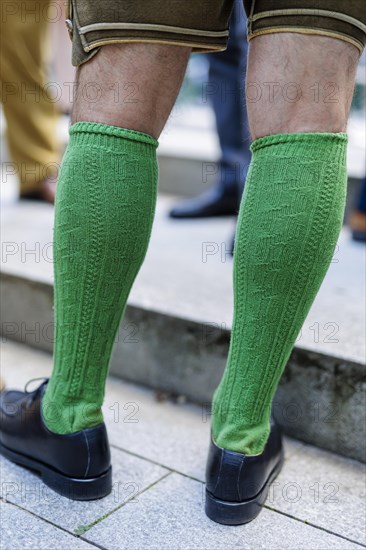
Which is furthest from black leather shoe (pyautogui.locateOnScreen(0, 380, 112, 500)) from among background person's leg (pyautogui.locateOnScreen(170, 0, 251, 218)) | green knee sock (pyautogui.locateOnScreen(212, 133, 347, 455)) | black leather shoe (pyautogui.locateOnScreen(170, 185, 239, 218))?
black leather shoe (pyautogui.locateOnScreen(170, 185, 239, 218))

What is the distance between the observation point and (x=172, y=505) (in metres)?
1.21

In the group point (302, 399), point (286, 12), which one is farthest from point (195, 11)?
point (302, 399)

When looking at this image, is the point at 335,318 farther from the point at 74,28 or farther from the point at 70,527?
the point at 74,28

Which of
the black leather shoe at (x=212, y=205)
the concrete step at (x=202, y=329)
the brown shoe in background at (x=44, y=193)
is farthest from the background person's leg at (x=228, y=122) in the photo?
the brown shoe in background at (x=44, y=193)

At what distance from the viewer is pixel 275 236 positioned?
3.35ft

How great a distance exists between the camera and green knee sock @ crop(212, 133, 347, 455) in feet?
3.32

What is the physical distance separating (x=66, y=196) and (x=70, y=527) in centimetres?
52

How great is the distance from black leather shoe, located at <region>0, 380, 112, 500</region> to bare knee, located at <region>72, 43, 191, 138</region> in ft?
1.64

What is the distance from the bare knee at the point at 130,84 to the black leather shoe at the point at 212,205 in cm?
151

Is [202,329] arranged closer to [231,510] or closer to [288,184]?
[231,510]

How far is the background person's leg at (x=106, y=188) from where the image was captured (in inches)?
40.4

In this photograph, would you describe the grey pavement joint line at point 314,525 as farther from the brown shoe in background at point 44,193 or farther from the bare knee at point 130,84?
the brown shoe in background at point 44,193

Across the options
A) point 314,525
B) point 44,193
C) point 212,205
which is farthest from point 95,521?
point 44,193

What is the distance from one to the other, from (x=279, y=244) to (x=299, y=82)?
0.74 feet
